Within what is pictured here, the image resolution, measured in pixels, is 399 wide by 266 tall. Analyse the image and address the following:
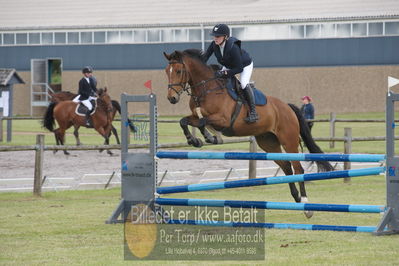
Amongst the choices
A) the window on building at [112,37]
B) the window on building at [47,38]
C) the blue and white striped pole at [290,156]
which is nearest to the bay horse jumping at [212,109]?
the blue and white striped pole at [290,156]

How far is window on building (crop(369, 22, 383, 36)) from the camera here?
43.5 m

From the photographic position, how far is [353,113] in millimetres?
44156

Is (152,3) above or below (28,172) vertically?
above

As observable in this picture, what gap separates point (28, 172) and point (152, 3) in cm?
3332

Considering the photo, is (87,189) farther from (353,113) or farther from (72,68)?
(72,68)

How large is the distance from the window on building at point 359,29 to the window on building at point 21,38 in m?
19.2

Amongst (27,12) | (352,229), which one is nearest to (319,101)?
(27,12)

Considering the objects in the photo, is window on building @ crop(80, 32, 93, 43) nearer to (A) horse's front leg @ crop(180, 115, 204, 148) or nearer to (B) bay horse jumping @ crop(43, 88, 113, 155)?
(B) bay horse jumping @ crop(43, 88, 113, 155)

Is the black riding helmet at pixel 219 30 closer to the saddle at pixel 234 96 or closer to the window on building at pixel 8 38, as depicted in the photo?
the saddle at pixel 234 96

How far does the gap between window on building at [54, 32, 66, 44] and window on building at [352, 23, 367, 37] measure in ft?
54.9

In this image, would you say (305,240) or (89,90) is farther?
(89,90)

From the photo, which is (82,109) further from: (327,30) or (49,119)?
(327,30)

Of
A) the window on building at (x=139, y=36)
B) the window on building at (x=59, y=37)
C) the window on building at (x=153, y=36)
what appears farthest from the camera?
the window on building at (x=59, y=37)

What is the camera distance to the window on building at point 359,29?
43662 millimetres
